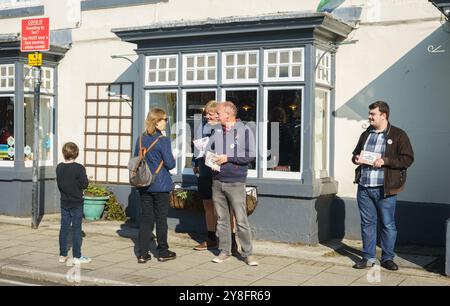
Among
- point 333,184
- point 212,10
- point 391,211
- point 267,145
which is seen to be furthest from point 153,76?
point 391,211

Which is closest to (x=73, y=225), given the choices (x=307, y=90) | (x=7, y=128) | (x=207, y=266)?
(x=207, y=266)

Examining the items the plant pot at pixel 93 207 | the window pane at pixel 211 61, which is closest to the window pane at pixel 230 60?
the window pane at pixel 211 61

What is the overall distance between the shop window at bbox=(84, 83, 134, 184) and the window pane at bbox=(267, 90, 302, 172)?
10.7ft

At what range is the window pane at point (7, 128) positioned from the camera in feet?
41.8

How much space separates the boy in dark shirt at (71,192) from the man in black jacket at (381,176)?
3530 mm

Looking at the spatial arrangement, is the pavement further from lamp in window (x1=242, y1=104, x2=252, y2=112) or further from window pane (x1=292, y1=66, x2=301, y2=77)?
window pane (x1=292, y1=66, x2=301, y2=77)

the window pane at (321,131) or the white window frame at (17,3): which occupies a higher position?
the white window frame at (17,3)

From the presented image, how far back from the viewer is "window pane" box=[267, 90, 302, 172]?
31.7 feet

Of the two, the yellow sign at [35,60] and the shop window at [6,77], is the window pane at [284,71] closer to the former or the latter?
the yellow sign at [35,60]

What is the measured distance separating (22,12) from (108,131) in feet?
11.8

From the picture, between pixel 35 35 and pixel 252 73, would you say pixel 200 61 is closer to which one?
pixel 252 73

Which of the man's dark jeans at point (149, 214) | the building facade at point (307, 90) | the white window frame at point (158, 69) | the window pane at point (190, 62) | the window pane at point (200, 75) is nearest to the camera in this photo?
the man's dark jeans at point (149, 214)

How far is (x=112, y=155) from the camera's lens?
484 inches
